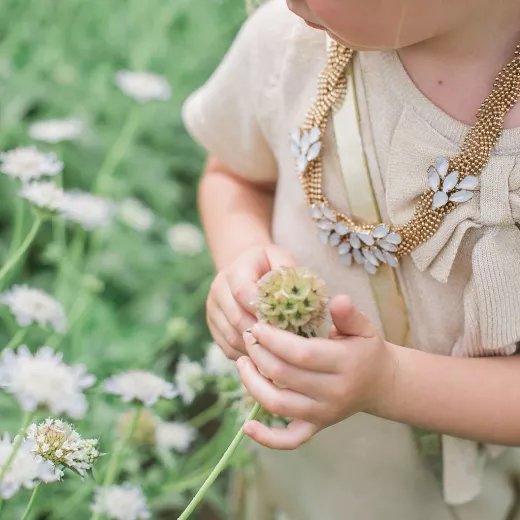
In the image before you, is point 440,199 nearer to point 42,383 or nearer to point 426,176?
point 426,176

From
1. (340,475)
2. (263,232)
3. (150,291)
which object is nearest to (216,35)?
(150,291)

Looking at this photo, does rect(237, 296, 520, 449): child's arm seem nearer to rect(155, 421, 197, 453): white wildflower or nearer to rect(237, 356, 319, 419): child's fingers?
rect(237, 356, 319, 419): child's fingers

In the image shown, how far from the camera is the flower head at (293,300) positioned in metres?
0.40

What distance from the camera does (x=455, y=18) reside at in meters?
0.43

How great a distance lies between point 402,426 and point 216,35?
861 mm

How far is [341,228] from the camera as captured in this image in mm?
536

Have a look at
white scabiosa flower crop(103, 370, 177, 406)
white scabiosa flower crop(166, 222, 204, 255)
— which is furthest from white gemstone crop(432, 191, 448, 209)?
white scabiosa flower crop(166, 222, 204, 255)

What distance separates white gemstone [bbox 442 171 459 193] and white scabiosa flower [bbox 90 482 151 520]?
0.91ft

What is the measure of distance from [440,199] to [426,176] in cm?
2

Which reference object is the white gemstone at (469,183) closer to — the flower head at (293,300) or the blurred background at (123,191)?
the flower head at (293,300)

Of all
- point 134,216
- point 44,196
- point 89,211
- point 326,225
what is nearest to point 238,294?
point 326,225

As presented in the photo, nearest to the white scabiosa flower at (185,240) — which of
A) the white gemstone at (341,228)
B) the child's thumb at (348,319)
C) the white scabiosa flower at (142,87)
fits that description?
the white scabiosa flower at (142,87)

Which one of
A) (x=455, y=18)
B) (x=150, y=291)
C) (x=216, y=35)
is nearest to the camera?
(x=455, y=18)

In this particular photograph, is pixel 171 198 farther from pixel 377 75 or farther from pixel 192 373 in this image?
pixel 377 75
